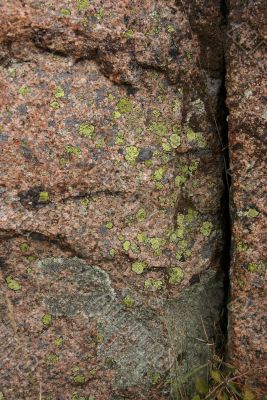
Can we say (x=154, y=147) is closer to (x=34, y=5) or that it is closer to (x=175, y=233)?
(x=175, y=233)

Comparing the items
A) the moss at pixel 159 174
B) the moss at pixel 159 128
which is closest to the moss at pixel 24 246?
the moss at pixel 159 174

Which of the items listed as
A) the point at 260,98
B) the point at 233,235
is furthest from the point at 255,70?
the point at 233,235

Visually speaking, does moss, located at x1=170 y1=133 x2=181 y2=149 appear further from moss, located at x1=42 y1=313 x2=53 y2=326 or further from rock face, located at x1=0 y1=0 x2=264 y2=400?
moss, located at x1=42 y1=313 x2=53 y2=326

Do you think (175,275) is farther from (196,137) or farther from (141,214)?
(196,137)

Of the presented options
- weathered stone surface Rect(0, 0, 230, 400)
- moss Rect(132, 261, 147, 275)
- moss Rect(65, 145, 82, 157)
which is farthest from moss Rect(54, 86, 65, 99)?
moss Rect(132, 261, 147, 275)

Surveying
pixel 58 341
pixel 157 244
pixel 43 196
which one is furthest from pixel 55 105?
pixel 58 341

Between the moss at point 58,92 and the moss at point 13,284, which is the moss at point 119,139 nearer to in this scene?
the moss at point 58,92
